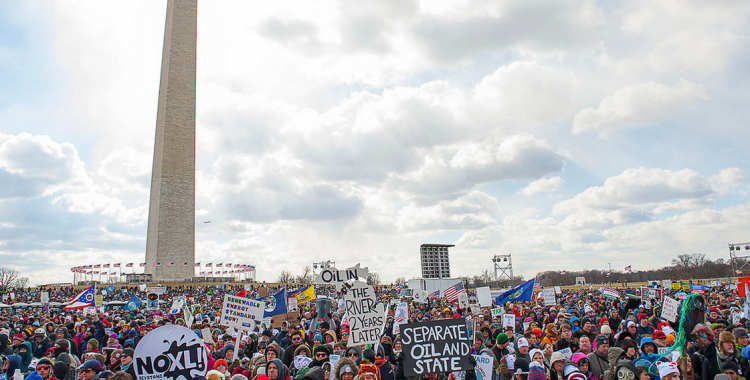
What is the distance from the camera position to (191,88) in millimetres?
56688

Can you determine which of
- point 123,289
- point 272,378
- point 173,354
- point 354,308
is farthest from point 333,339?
point 123,289

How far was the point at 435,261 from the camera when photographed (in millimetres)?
58531

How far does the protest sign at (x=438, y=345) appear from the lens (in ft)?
21.5

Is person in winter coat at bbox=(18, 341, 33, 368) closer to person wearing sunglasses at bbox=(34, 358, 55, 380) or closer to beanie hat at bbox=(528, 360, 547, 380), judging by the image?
person wearing sunglasses at bbox=(34, 358, 55, 380)

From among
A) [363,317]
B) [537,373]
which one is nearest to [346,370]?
[537,373]

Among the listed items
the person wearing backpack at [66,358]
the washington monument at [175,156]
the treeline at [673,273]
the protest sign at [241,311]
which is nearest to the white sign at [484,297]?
the protest sign at [241,311]

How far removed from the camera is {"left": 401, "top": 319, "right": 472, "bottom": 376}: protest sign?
6559 millimetres

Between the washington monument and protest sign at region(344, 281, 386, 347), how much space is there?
5054 cm

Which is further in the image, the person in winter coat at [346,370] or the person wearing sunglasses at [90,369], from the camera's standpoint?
the person wearing sunglasses at [90,369]

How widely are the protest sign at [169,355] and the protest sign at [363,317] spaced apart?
11.0 ft

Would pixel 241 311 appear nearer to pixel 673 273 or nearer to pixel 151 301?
pixel 151 301

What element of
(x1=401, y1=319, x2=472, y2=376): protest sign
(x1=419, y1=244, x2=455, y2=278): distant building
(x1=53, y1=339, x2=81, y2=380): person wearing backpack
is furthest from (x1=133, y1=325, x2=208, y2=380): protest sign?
(x1=419, y1=244, x2=455, y2=278): distant building

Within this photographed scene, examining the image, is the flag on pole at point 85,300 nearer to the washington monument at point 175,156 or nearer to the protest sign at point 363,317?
the protest sign at point 363,317

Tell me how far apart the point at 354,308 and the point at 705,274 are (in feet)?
359
